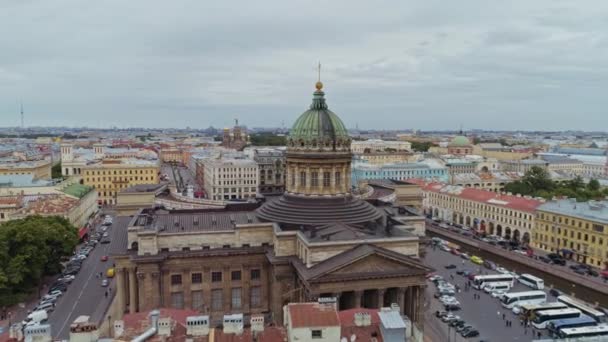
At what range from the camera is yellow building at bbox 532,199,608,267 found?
9119 cm

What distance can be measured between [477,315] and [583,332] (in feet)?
41.8

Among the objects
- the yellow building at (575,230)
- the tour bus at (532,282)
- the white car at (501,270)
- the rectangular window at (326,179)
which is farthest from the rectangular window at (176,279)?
the yellow building at (575,230)

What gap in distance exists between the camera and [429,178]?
175250mm

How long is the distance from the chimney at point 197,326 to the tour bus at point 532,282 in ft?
200

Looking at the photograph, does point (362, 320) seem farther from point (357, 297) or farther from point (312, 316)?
point (357, 297)

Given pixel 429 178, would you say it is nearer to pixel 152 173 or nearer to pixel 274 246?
pixel 152 173

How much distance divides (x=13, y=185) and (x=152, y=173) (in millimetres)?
47537

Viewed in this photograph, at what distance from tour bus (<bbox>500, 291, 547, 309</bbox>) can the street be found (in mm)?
54115

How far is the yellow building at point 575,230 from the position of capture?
91188 millimetres

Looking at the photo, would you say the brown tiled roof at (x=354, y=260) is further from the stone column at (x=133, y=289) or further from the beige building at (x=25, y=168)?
the beige building at (x=25, y=168)

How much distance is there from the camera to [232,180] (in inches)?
6422

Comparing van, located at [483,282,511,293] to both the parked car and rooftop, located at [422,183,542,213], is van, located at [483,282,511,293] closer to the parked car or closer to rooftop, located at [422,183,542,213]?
the parked car

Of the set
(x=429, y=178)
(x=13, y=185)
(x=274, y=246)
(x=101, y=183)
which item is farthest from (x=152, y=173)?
(x=274, y=246)

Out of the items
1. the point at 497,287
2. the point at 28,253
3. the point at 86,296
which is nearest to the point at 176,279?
the point at 86,296
